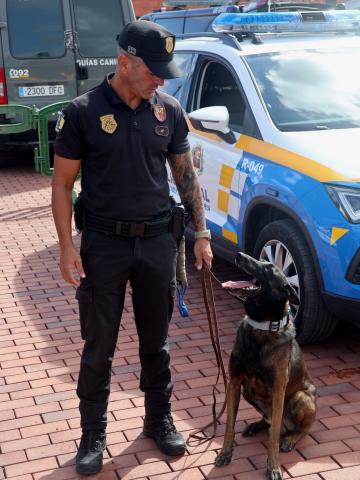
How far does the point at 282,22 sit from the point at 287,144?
164cm

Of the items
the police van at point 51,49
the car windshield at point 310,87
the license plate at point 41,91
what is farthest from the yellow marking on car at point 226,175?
the license plate at point 41,91

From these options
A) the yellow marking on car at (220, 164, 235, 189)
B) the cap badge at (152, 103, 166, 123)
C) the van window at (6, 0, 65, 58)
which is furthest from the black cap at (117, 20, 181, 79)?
the van window at (6, 0, 65, 58)

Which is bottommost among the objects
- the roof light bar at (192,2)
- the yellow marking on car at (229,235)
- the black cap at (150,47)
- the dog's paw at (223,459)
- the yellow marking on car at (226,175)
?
the dog's paw at (223,459)

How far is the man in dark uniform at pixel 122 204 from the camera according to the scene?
3.27m

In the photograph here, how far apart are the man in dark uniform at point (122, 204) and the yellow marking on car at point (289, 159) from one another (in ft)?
3.48

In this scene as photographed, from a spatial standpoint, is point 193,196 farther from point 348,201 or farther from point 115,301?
point 348,201

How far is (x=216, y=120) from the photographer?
5.25 meters

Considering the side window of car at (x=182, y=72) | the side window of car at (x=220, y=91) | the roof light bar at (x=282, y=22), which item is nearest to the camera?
the side window of car at (x=220, y=91)

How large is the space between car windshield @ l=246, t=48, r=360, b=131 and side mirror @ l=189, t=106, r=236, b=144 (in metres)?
0.31

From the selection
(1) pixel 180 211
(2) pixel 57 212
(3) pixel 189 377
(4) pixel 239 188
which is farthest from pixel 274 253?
(2) pixel 57 212

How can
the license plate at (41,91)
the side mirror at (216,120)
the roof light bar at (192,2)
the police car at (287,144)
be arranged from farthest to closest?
the roof light bar at (192,2) < the license plate at (41,91) < the side mirror at (216,120) < the police car at (287,144)

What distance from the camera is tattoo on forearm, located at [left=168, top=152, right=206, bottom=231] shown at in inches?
142

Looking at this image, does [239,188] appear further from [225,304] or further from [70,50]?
[70,50]

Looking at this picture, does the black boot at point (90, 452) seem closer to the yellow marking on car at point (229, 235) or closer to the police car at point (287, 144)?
the police car at point (287, 144)
